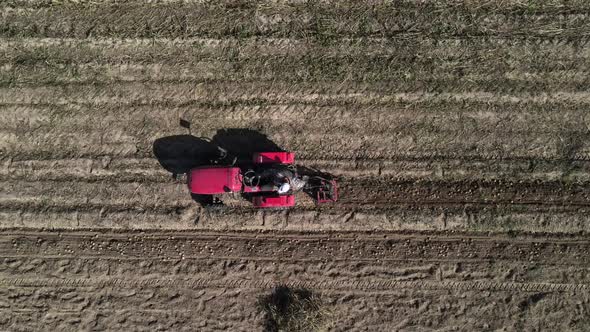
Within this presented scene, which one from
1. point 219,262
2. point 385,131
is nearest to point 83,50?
point 219,262

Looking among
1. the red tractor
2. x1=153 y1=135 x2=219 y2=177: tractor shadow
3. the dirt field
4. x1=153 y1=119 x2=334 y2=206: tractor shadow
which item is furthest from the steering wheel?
x1=153 y1=135 x2=219 y2=177: tractor shadow

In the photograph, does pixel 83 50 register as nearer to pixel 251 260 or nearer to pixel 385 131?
pixel 251 260

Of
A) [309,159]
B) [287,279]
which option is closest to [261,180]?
[309,159]

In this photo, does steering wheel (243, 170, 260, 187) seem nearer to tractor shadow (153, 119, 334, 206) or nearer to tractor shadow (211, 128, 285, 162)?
tractor shadow (153, 119, 334, 206)

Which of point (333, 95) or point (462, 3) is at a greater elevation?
point (462, 3)

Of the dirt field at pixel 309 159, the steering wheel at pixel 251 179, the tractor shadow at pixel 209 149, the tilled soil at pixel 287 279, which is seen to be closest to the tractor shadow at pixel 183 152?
the tractor shadow at pixel 209 149

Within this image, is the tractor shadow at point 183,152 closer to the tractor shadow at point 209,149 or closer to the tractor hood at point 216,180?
the tractor shadow at point 209,149
